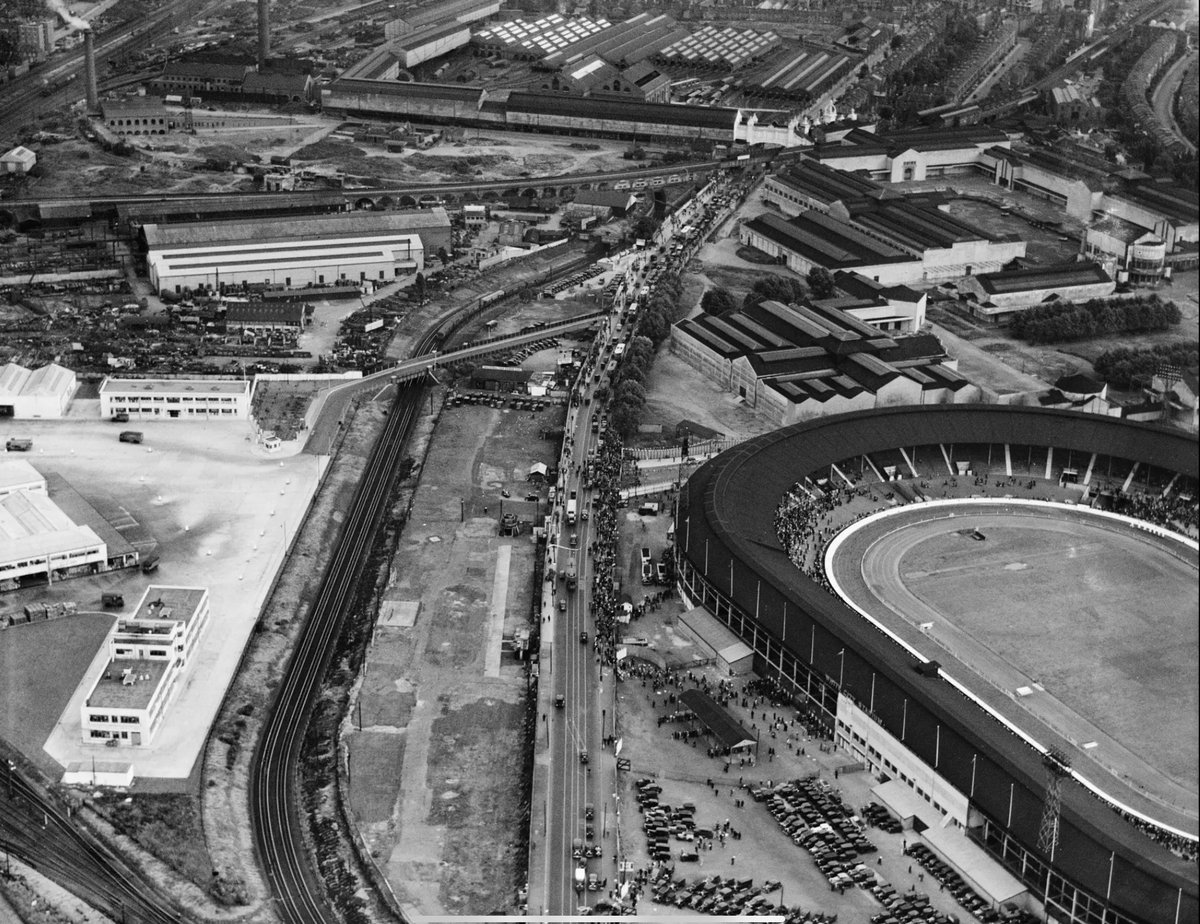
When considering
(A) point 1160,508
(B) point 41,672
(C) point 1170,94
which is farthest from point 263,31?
(B) point 41,672

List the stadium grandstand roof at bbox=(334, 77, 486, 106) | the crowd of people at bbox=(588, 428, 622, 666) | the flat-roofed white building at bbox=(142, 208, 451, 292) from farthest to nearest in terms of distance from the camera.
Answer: the stadium grandstand roof at bbox=(334, 77, 486, 106) → the flat-roofed white building at bbox=(142, 208, 451, 292) → the crowd of people at bbox=(588, 428, 622, 666)

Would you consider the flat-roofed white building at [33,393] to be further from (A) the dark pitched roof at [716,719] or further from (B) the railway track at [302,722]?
(A) the dark pitched roof at [716,719]

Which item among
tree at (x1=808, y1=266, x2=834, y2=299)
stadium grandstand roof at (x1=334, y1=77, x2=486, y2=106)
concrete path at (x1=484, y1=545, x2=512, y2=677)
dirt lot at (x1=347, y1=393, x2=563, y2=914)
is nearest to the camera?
dirt lot at (x1=347, y1=393, x2=563, y2=914)

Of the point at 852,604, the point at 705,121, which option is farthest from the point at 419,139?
the point at 852,604

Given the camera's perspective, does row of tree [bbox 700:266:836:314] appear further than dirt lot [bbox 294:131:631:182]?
No

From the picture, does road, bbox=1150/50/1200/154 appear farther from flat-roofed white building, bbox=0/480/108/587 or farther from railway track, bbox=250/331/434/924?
flat-roofed white building, bbox=0/480/108/587

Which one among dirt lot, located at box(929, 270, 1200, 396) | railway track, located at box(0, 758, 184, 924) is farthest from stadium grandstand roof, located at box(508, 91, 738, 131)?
railway track, located at box(0, 758, 184, 924)

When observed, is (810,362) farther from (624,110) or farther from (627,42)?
(627,42)
